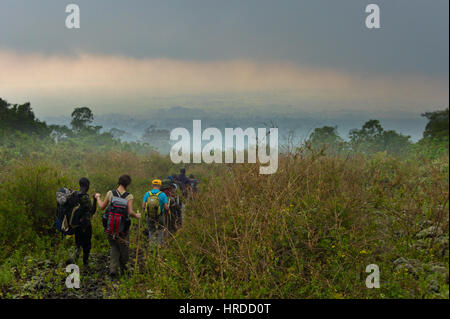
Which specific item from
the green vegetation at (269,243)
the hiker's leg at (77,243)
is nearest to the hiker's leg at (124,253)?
the green vegetation at (269,243)

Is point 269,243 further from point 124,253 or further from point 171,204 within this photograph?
point 171,204

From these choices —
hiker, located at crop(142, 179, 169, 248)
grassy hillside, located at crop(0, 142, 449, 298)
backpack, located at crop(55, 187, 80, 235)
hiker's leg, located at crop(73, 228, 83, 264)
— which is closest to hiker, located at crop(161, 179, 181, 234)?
hiker, located at crop(142, 179, 169, 248)

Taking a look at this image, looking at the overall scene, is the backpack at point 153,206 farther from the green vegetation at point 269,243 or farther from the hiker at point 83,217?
the hiker at point 83,217

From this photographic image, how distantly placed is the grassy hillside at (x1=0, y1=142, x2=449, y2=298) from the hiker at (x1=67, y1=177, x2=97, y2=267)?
0.51 m

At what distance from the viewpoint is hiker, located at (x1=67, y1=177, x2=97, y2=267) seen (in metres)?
7.11

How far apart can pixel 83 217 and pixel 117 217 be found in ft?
3.06

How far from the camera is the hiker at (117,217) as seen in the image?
674cm

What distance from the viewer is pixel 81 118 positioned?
46906mm

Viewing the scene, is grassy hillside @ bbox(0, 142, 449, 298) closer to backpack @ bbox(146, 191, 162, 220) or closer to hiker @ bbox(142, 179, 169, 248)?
hiker @ bbox(142, 179, 169, 248)

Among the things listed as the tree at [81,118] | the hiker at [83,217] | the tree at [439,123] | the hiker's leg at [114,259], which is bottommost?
the hiker's leg at [114,259]

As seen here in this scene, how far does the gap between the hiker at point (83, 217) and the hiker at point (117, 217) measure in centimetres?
40

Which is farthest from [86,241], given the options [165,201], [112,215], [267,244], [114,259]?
[267,244]
